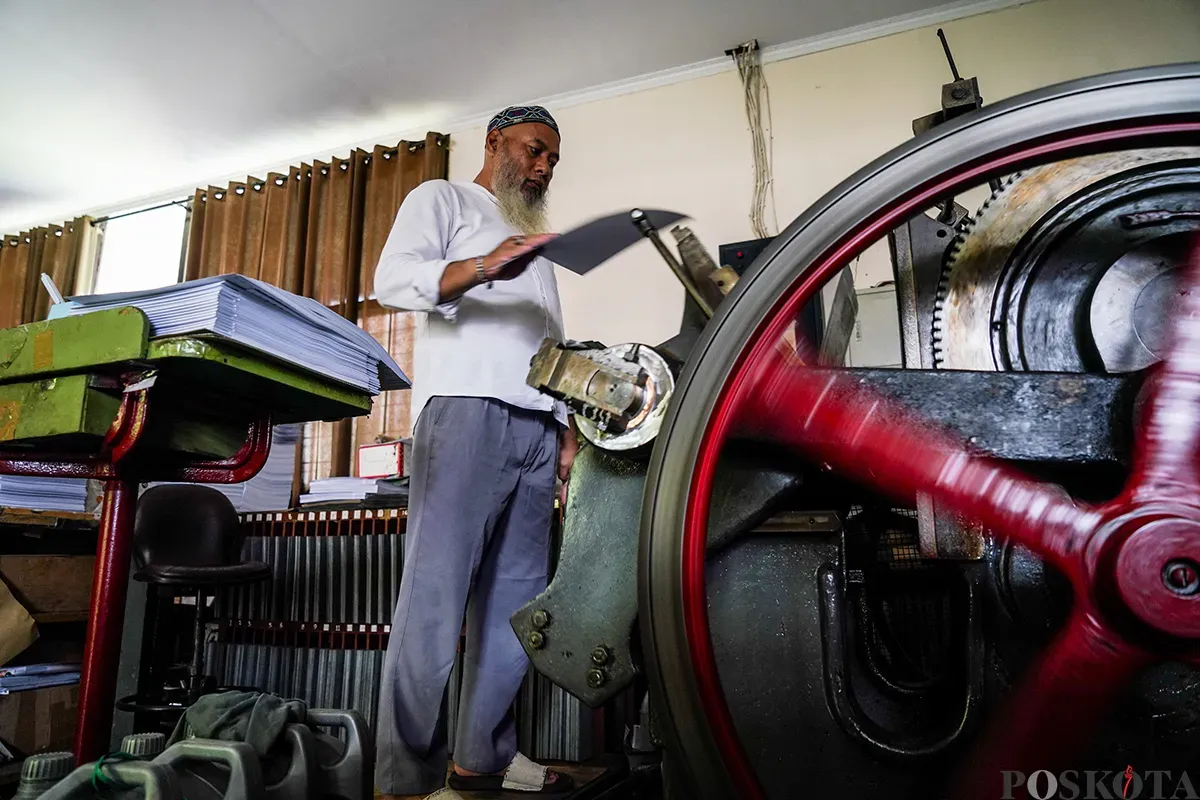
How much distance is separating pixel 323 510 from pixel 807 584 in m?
2.31

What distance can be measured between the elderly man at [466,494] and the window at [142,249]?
10.9 feet

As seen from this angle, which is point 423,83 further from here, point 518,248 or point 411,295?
point 518,248

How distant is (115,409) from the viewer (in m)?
1.22

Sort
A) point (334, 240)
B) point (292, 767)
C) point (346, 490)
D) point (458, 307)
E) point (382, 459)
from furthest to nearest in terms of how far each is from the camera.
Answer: point (334, 240) < point (382, 459) < point (346, 490) < point (458, 307) < point (292, 767)

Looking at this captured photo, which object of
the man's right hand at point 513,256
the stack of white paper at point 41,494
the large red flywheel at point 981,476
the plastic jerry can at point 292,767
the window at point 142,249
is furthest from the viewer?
the window at point 142,249

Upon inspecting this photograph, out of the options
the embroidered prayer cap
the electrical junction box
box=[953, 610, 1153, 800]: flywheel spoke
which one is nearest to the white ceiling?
the embroidered prayer cap

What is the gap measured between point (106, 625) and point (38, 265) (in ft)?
14.5

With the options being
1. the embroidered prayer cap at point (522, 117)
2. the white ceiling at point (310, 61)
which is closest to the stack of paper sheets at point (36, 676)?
the embroidered prayer cap at point (522, 117)

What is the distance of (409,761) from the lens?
4.42 ft

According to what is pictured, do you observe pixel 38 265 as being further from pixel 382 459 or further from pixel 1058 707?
pixel 1058 707

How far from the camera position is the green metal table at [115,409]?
3.76 ft

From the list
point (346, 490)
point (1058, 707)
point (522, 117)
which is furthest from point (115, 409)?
point (346, 490)

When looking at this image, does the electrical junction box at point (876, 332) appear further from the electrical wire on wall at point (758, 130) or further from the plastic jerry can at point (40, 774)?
the plastic jerry can at point (40, 774)

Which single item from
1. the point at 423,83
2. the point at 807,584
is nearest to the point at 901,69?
the point at 423,83
